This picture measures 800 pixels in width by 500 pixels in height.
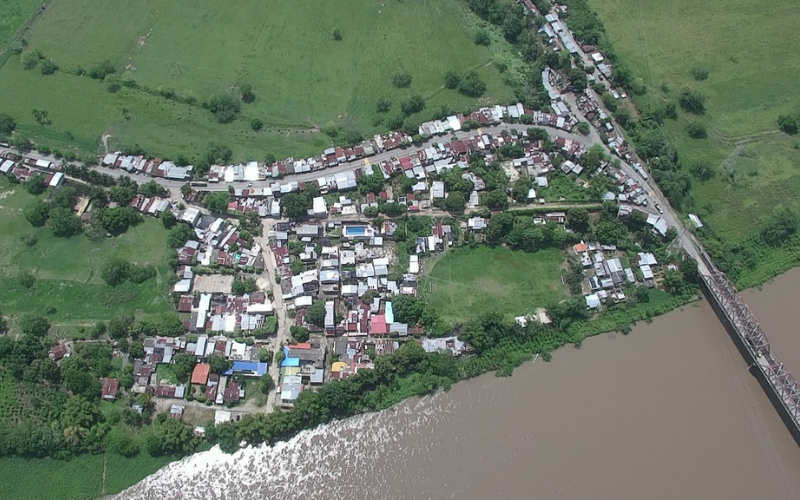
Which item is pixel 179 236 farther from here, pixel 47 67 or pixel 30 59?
pixel 30 59

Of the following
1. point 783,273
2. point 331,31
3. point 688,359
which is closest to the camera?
point 688,359

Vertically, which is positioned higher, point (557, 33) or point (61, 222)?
point (557, 33)

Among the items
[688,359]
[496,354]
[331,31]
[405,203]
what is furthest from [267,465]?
[331,31]

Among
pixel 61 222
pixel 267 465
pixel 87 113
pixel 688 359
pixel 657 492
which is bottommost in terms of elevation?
pixel 657 492

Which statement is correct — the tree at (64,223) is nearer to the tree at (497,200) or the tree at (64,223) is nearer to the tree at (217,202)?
the tree at (217,202)

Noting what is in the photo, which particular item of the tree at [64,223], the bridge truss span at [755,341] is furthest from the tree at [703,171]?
the tree at [64,223]

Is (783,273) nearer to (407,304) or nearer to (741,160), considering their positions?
(741,160)

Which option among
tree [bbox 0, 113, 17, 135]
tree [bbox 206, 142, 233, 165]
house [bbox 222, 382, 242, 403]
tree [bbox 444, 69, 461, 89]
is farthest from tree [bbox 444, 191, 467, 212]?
tree [bbox 0, 113, 17, 135]
